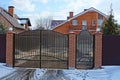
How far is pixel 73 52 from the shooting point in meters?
13.6

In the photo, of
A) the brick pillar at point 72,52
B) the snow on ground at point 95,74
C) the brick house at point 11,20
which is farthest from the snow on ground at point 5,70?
the brick house at point 11,20

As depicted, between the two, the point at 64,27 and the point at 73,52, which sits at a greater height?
the point at 64,27

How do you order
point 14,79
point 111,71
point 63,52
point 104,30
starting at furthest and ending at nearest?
point 104,30 < point 63,52 < point 111,71 < point 14,79

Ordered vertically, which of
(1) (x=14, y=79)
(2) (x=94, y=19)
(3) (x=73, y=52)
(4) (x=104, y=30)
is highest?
(2) (x=94, y=19)

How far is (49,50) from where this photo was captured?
18.2 meters

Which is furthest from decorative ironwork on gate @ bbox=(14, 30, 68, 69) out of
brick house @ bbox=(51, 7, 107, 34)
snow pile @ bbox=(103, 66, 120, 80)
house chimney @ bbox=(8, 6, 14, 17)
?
brick house @ bbox=(51, 7, 107, 34)

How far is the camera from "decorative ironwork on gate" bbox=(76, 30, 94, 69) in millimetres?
14148

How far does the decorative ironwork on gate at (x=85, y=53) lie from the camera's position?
1415 centimetres

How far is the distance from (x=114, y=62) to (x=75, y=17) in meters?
38.3

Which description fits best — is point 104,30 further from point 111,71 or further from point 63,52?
point 111,71

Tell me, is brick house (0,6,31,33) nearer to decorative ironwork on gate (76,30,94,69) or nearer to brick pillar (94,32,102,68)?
decorative ironwork on gate (76,30,94,69)

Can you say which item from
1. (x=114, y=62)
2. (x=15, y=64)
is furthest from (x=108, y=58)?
(x=15, y=64)

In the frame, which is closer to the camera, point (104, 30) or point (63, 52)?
point (63, 52)

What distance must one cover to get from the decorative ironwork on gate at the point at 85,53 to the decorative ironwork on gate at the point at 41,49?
0.82 metres
